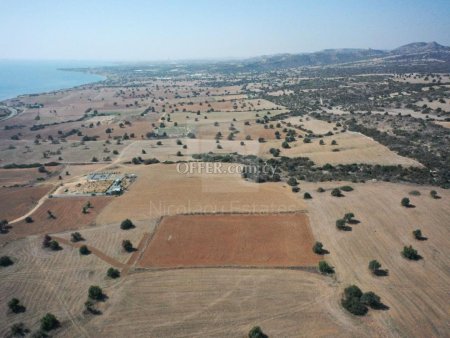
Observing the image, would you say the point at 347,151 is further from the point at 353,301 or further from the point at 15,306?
the point at 15,306

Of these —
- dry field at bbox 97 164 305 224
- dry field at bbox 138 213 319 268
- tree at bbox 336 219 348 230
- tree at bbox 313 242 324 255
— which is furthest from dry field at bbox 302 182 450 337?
dry field at bbox 97 164 305 224

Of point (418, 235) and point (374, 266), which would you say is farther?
point (418, 235)

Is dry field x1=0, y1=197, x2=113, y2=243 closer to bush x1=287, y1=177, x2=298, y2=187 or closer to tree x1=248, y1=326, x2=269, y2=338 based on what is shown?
bush x1=287, y1=177, x2=298, y2=187

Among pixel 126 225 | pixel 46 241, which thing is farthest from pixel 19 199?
pixel 126 225

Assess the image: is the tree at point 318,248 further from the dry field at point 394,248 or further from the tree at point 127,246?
the tree at point 127,246

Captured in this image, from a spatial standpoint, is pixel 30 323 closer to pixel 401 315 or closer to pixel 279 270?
pixel 279 270
